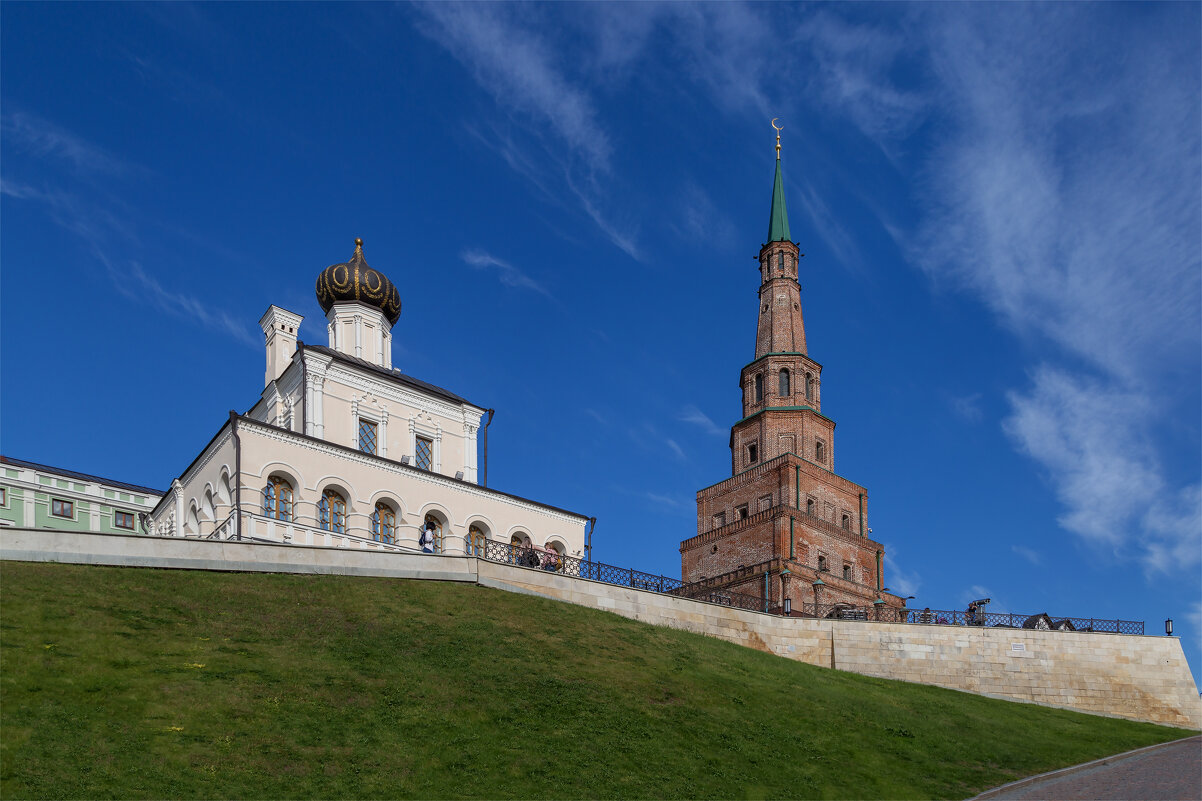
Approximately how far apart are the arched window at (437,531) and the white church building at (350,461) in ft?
0.15

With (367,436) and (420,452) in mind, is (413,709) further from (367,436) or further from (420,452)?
(420,452)

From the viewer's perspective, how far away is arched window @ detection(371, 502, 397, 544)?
117ft

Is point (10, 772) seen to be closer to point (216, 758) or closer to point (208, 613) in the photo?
point (216, 758)

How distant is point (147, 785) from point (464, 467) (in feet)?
81.8

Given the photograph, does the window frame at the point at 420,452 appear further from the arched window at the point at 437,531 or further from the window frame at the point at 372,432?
the arched window at the point at 437,531

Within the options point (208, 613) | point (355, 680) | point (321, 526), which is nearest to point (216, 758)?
point (355, 680)

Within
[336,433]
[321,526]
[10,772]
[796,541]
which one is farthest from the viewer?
[796,541]

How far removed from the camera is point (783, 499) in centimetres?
5053

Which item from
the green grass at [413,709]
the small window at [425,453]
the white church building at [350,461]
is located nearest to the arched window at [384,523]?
the white church building at [350,461]

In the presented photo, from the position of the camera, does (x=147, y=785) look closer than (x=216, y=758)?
Yes

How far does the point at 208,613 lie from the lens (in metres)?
22.9

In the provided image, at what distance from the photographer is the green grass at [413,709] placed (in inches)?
665

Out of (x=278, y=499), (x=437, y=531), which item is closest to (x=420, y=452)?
(x=437, y=531)

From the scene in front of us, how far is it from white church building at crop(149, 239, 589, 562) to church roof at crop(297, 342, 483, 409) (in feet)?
0.24
